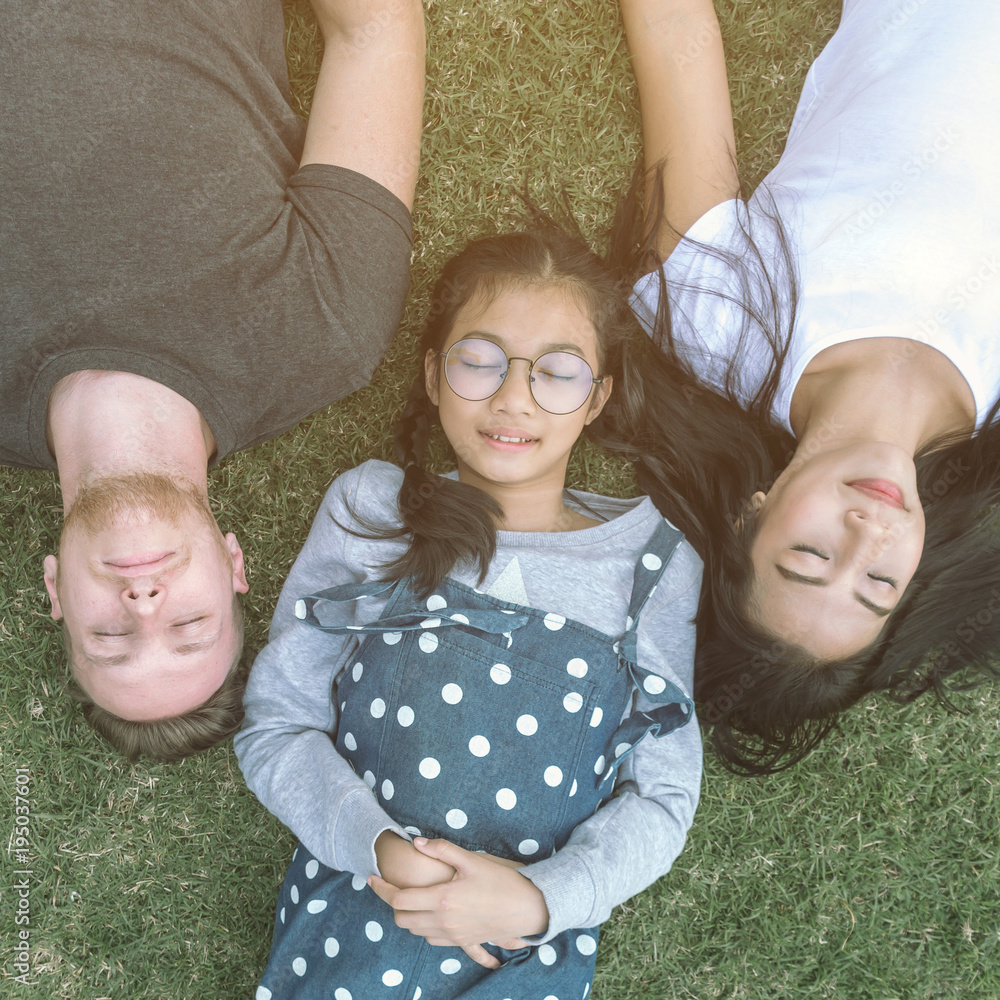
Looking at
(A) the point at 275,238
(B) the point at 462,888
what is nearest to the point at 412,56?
(A) the point at 275,238

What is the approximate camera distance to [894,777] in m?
3.21

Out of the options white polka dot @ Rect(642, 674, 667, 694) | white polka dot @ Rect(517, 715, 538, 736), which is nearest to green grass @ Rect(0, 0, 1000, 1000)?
white polka dot @ Rect(642, 674, 667, 694)

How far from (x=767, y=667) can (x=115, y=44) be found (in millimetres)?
3055

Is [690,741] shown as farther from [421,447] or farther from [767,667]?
[421,447]

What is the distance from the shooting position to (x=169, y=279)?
2424 millimetres

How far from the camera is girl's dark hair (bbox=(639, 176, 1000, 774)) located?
2754 mm

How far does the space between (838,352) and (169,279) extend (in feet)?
7.73

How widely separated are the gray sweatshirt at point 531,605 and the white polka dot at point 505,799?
216 millimetres

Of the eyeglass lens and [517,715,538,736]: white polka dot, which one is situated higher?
the eyeglass lens

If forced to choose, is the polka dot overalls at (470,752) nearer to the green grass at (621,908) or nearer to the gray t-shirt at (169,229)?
the green grass at (621,908)

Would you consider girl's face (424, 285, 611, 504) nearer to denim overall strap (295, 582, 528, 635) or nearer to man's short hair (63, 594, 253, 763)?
denim overall strap (295, 582, 528, 635)

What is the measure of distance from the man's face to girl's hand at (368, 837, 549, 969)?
0.95 m

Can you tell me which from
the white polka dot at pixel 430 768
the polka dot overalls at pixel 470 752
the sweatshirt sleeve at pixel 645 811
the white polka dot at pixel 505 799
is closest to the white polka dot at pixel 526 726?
the polka dot overalls at pixel 470 752

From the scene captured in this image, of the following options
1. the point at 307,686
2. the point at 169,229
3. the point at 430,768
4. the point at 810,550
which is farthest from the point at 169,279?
the point at 810,550
